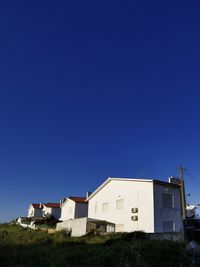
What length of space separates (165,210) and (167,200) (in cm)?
124

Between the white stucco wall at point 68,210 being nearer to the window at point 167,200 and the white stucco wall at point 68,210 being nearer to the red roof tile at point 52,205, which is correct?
the red roof tile at point 52,205

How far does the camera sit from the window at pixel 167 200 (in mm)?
30328

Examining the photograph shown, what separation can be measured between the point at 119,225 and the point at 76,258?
2086 centimetres

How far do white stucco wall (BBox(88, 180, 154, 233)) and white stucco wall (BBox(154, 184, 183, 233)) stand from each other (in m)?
0.61

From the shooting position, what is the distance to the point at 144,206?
30062 millimetres

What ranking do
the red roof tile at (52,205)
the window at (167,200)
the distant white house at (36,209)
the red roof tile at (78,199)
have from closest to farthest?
the window at (167,200) < the red roof tile at (78,199) < the red roof tile at (52,205) < the distant white house at (36,209)

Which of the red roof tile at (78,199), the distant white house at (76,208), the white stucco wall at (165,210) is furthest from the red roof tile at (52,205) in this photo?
the white stucco wall at (165,210)

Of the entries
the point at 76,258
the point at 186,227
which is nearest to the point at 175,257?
the point at 186,227

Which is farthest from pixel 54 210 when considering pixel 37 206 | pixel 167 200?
pixel 167 200

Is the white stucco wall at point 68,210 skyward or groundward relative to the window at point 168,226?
skyward

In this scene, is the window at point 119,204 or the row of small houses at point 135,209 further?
the window at point 119,204

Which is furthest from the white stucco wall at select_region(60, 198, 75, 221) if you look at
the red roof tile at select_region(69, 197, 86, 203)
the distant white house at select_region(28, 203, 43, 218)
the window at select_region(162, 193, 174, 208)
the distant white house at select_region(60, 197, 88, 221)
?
the window at select_region(162, 193, 174, 208)

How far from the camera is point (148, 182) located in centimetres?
3031

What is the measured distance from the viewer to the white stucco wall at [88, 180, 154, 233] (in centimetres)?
2959
